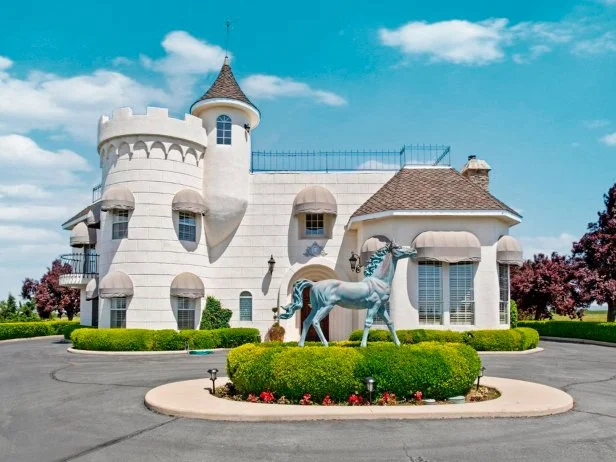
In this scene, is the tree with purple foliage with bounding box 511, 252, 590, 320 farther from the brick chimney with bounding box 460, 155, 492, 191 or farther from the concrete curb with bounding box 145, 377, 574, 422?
the concrete curb with bounding box 145, 377, 574, 422

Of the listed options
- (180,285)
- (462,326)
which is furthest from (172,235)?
(462,326)

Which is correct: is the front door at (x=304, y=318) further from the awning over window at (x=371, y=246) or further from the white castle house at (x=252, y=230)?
the awning over window at (x=371, y=246)

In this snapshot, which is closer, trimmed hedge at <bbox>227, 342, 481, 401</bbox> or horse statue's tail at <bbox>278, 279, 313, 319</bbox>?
trimmed hedge at <bbox>227, 342, 481, 401</bbox>

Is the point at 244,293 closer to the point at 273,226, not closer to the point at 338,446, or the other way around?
the point at 273,226

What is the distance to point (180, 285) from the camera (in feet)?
85.6

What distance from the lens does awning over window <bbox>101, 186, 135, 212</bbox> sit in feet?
84.0

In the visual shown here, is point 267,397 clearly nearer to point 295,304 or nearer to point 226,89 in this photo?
point 295,304

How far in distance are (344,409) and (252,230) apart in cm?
1906

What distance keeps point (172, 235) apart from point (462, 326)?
15.0 meters

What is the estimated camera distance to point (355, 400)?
37.3ft

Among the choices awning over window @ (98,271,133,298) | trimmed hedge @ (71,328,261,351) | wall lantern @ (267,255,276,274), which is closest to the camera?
trimmed hedge @ (71,328,261,351)

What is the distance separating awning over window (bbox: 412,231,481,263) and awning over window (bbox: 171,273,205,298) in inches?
435

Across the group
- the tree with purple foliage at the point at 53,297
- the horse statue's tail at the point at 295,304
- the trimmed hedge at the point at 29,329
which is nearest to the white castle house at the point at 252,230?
the trimmed hedge at the point at 29,329

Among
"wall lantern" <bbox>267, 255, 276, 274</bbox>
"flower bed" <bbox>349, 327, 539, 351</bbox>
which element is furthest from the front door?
"flower bed" <bbox>349, 327, 539, 351</bbox>
